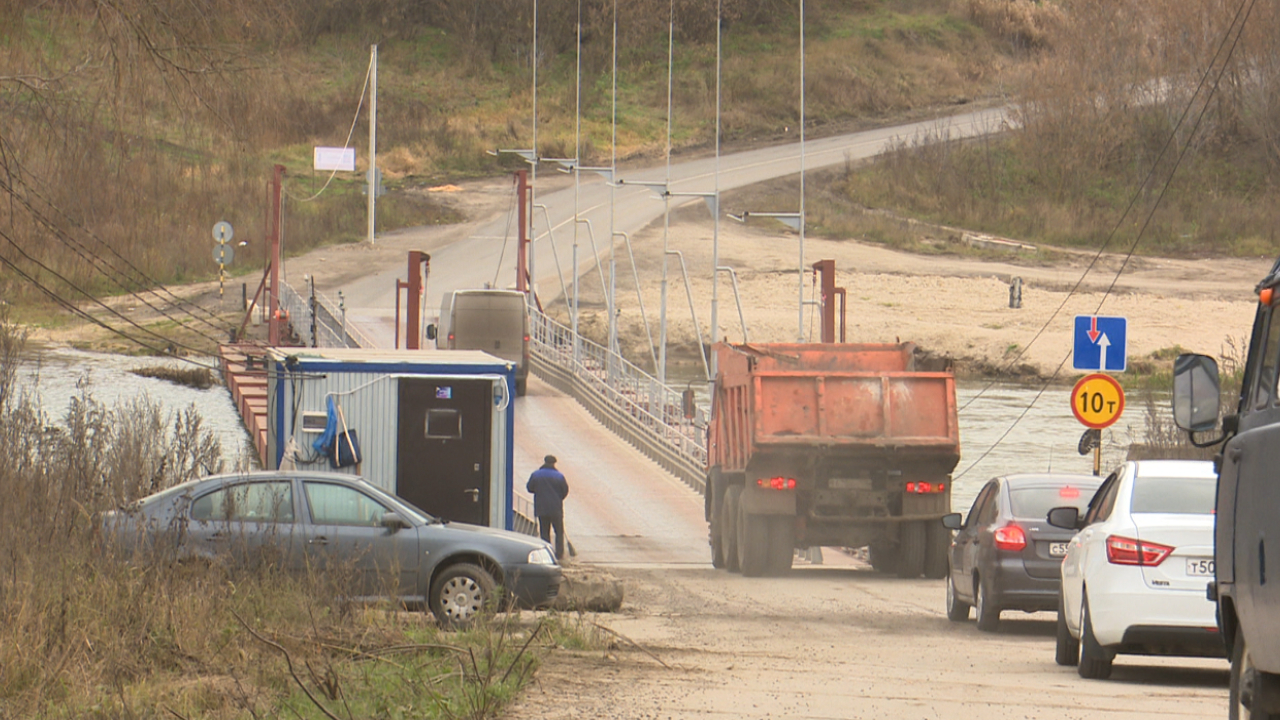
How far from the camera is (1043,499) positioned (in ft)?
51.2

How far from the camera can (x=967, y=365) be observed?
5931cm

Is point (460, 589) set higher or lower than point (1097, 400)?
lower

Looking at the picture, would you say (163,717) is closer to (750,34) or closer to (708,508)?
(708,508)

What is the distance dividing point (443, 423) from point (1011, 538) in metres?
9.13

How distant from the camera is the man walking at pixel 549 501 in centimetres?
2452

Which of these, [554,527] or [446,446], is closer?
[446,446]

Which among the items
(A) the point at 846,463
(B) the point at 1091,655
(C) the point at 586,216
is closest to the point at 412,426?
(A) the point at 846,463

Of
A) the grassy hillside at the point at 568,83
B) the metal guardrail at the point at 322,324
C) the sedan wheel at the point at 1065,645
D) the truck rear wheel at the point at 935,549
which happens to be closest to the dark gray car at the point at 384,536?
the sedan wheel at the point at 1065,645

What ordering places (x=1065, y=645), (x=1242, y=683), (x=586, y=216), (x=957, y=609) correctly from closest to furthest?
(x=1242, y=683) → (x=1065, y=645) → (x=957, y=609) → (x=586, y=216)

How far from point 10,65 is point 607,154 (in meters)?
74.8

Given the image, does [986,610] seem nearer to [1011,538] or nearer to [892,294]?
[1011,538]

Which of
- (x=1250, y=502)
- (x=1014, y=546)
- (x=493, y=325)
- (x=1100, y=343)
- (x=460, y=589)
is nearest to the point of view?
(x=1250, y=502)

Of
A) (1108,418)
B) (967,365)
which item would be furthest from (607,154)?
(1108,418)

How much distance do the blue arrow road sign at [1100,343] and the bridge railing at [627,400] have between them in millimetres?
11511
